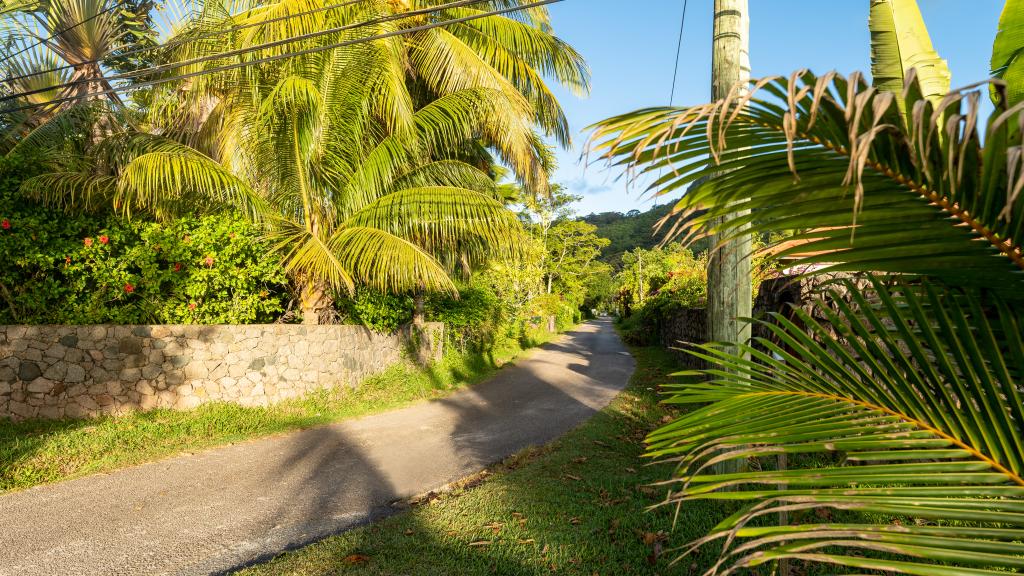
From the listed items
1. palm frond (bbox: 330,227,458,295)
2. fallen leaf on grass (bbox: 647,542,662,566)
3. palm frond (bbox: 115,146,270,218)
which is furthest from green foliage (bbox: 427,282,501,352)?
fallen leaf on grass (bbox: 647,542,662,566)

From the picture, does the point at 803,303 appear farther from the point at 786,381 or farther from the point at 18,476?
the point at 18,476

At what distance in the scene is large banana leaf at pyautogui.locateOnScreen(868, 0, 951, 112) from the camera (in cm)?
321

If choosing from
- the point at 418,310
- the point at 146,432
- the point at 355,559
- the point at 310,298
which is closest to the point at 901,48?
the point at 355,559

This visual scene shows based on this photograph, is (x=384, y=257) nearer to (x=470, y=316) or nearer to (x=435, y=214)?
(x=435, y=214)

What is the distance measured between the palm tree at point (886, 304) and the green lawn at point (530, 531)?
98.3 inches

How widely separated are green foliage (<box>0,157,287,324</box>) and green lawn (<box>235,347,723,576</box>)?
5655mm

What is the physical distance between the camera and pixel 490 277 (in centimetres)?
2084

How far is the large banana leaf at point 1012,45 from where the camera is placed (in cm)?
213

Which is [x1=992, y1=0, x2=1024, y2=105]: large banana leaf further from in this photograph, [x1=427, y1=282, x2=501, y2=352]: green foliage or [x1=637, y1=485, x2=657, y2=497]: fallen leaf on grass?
[x1=427, y1=282, x2=501, y2=352]: green foliage

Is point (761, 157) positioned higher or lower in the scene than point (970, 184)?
higher

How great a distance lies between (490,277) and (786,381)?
19.4m

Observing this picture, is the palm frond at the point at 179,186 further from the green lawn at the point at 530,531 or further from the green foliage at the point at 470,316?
the green foliage at the point at 470,316

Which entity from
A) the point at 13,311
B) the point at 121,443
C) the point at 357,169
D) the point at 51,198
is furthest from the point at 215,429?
the point at 357,169

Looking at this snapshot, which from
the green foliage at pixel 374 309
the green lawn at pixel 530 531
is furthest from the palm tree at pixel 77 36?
the green lawn at pixel 530 531
